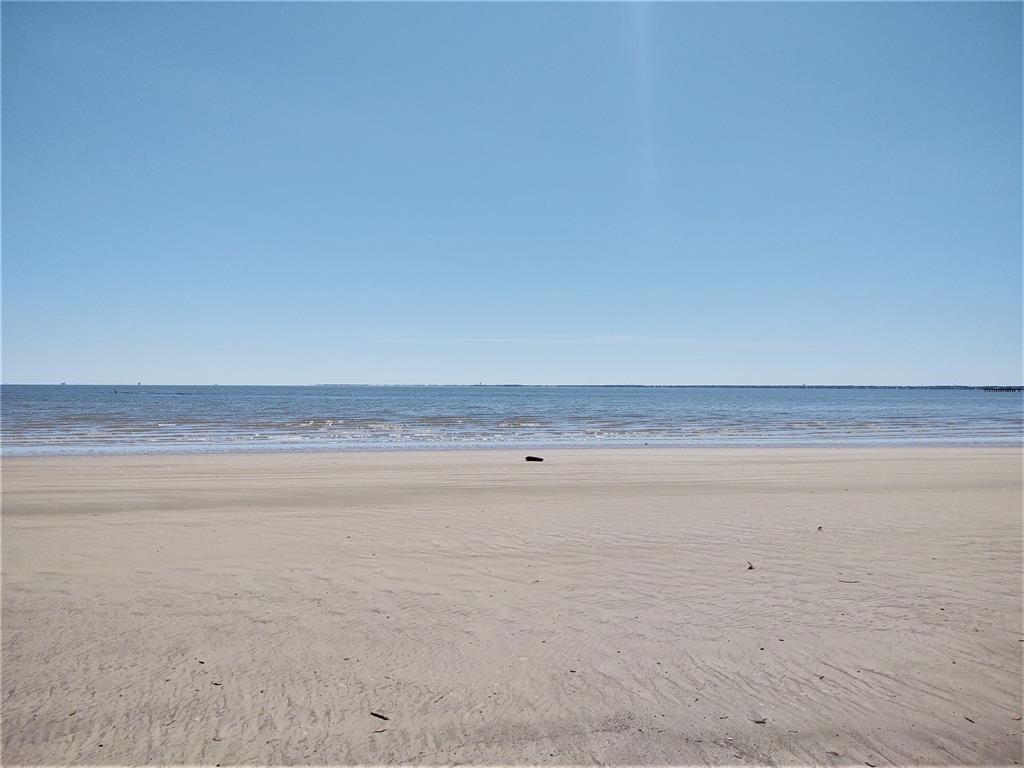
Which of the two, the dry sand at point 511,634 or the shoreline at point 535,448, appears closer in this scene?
the dry sand at point 511,634

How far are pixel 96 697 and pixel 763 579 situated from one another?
6681 millimetres

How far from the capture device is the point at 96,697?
4.41 meters

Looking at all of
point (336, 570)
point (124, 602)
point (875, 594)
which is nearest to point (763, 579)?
point (875, 594)

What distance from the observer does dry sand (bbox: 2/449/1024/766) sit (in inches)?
158

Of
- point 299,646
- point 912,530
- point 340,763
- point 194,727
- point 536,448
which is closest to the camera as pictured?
Result: point 340,763

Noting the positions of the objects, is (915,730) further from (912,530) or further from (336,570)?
(912,530)

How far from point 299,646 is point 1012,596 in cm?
753

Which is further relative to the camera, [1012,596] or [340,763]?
[1012,596]

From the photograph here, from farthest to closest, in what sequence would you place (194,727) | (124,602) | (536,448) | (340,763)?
(536,448) < (124,602) < (194,727) < (340,763)

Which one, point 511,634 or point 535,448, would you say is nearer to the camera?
point 511,634

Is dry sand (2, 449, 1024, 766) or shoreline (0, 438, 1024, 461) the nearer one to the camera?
dry sand (2, 449, 1024, 766)

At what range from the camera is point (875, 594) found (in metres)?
6.59

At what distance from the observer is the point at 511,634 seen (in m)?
5.54

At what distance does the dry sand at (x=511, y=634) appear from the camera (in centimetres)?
401
